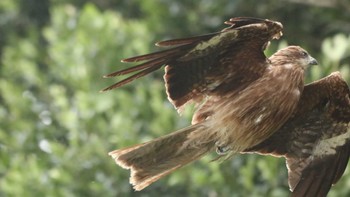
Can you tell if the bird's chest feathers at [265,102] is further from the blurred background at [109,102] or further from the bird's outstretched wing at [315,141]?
the blurred background at [109,102]

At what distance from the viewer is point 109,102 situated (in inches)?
402

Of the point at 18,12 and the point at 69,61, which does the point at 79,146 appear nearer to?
the point at 69,61

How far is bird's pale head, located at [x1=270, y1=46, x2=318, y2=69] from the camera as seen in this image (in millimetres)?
6527

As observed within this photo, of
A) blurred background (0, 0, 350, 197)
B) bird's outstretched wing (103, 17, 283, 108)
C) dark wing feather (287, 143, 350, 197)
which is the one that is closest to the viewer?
bird's outstretched wing (103, 17, 283, 108)

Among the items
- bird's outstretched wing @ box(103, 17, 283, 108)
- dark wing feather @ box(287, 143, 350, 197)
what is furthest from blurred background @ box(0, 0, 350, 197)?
bird's outstretched wing @ box(103, 17, 283, 108)

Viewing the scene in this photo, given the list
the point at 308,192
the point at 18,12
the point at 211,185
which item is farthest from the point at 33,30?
the point at 308,192

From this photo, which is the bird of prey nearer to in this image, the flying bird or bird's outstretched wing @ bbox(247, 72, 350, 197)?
the flying bird

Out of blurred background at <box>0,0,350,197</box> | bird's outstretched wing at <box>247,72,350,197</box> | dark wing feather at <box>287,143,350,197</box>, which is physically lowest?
dark wing feather at <box>287,143,350,197</box>

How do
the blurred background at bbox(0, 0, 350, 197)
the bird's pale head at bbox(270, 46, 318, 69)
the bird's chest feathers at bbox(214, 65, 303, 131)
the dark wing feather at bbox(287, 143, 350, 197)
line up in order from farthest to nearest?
the blurred background at bbox(0, 0, 350, 197)
the dark wing feather at bbox(287, 143, 350, 197)
the bird's pale head at bbox(270, 46, 318, 69)
the bird's chest feathers at bbox(214, 65, 303, 131)

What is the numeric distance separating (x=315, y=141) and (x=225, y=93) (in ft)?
2.62

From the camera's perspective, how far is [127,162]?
6.27 metres

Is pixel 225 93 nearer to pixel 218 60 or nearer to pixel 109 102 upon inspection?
pixel 218 60

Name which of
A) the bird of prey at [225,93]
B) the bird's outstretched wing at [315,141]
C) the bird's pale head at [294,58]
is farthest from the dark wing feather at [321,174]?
the bird's pale head at [294,58]

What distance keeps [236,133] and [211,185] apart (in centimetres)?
294
